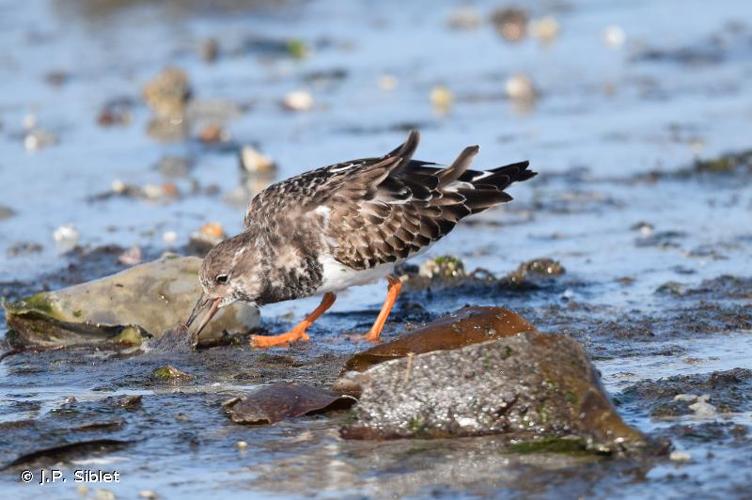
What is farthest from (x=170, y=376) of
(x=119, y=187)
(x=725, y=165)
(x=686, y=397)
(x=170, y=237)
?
(x=725, y=165)

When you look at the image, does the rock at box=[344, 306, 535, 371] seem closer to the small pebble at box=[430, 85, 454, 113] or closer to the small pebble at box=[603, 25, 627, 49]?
the small pebble at box=[430, 85, 454, 113]

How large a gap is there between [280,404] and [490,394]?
75cm

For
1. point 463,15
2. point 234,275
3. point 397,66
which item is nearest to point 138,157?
point 397,66

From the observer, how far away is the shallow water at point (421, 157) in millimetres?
4262

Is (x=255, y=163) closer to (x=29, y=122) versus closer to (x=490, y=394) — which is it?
(x=29, y=122)

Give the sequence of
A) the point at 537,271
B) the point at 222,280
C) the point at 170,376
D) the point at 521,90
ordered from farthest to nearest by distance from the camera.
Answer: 1. the point at 521,90
2. the point at 537,271
3. the point at 222,280
4. the point at 170,376

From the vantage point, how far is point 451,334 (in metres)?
4.83

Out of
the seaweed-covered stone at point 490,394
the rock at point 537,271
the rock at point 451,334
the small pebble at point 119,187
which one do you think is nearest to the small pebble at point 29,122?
the small pebble at point 119,187

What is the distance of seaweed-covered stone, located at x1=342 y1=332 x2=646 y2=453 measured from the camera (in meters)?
4.32

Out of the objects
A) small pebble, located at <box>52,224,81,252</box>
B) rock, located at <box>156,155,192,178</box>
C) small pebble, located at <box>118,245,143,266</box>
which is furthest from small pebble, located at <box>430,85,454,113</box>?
small pebble, located at <box>118,245,143,266</box>

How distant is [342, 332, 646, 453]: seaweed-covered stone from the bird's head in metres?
1.42

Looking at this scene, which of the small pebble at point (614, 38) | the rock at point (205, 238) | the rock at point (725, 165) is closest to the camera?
the rock at point (205, 238)

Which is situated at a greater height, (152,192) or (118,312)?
(152,192)

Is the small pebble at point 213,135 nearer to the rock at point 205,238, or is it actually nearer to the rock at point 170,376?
the rock at point 205,238
